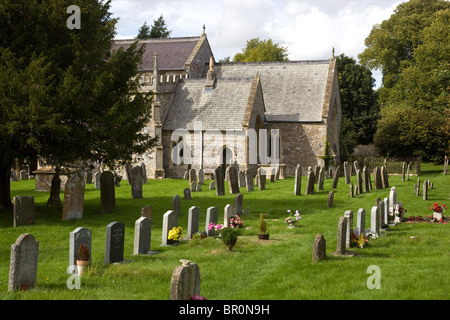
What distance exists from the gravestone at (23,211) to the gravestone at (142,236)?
537 cm

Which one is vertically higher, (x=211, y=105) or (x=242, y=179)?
(x=211, y=105)

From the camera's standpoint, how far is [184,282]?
7.62 m

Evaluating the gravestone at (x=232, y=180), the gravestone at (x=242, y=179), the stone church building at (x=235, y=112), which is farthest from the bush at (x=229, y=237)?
the stone church building at (x=235, y=112)

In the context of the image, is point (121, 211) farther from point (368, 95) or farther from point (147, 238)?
point (368, 95)

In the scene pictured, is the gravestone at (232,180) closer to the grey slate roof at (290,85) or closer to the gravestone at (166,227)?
the gravestone at (166,227)

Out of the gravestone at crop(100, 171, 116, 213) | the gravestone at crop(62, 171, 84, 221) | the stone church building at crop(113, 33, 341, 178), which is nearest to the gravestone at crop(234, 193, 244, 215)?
the gravestone at crop(100, 171, 116, 213)

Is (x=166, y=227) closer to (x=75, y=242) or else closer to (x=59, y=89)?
(x=75, y=242)

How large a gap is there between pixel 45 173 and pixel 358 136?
35558 millimetres

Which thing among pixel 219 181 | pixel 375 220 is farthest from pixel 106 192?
pixel 375 220

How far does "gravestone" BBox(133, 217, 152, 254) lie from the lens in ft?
40.4

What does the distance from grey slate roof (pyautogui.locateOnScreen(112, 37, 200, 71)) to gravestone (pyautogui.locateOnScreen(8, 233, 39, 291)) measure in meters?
35.4

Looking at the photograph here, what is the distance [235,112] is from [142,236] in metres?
25.0

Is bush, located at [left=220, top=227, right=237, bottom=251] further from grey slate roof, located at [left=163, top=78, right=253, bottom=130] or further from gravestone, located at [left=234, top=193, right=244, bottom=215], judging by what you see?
grey slate roof, located at [left=163, top=78, right=253, bottom=130]

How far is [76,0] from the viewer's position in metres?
18.6
